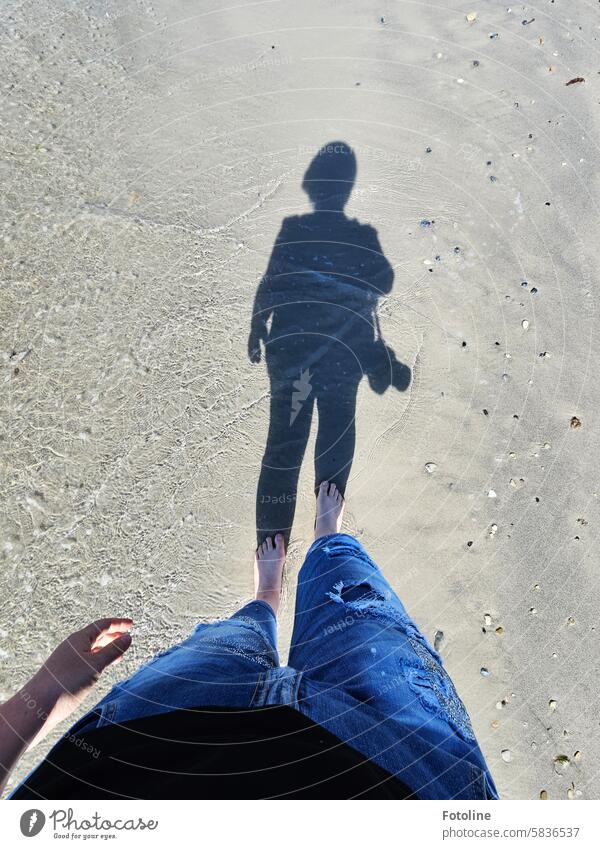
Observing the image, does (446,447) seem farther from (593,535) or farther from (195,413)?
(195,413)

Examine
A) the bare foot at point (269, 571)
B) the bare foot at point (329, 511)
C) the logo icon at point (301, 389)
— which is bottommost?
the bare foot at point (269, 571)

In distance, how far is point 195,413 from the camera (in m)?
3.28

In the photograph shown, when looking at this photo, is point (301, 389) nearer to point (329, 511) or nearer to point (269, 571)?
point (329, 511)

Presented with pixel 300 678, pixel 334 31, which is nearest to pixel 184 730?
pixel 300 678

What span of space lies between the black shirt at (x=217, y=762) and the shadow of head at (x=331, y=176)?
302 centimetres

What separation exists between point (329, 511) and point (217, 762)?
1.58 m

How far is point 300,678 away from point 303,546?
38.0 inches

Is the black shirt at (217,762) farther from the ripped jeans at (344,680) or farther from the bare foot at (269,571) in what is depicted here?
the bare foot at (269,571)

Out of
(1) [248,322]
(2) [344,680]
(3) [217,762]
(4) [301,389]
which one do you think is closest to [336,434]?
(4) [301,389]

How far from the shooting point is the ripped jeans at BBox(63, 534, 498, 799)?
221cm

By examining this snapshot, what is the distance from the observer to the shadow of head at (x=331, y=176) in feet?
11.2

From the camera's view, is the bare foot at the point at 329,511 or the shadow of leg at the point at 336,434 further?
the shadow of leg at the point at 336,434

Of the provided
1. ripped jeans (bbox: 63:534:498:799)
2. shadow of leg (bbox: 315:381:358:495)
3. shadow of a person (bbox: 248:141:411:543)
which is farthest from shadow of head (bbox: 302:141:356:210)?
ripped jeans (bbox: 63:534:498:799)
